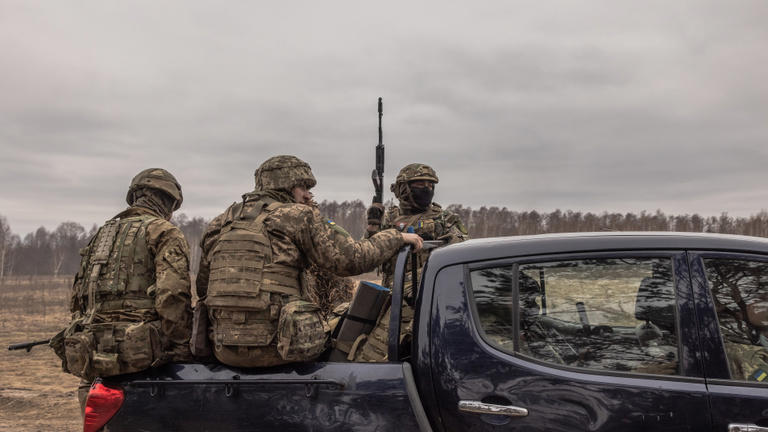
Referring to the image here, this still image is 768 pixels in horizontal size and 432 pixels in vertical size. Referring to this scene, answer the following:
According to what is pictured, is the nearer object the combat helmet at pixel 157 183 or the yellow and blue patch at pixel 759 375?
the yellow and blue patch at pixel 759 375

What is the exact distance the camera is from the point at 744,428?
2027mm

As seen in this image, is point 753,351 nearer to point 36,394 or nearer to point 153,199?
point 153,199

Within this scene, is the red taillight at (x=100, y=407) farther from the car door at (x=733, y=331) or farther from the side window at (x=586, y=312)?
the car door at (x=733, y=331)

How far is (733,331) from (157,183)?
3762mm

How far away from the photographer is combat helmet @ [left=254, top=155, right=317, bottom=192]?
138 inches

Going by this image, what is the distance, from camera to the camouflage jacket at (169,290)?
3318 mm

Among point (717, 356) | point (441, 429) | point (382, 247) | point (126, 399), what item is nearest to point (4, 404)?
point (126, 399)

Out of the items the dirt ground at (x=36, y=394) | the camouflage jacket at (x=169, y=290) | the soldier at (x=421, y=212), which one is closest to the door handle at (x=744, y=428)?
the camouflage jacket at (x=169, y=290)

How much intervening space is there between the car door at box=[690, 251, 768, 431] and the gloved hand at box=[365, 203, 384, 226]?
442 cm

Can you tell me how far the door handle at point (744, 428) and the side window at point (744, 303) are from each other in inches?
10.9

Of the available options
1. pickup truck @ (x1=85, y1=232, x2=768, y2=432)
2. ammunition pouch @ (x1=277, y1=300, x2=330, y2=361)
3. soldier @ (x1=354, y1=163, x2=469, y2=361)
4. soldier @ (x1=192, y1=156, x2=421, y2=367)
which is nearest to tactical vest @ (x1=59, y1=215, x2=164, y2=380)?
soldier @ (x1=192, y1=156, x2=421, y2=367)

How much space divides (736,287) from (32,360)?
46.9 feet

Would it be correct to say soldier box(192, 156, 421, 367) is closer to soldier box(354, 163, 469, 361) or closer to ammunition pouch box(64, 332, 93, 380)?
ammunition pouch box(64, 332, 93, 380)

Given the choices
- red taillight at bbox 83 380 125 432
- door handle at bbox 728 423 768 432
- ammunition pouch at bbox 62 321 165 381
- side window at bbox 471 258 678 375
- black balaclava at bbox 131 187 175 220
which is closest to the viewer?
door handle at bbox 728 423 768 432
